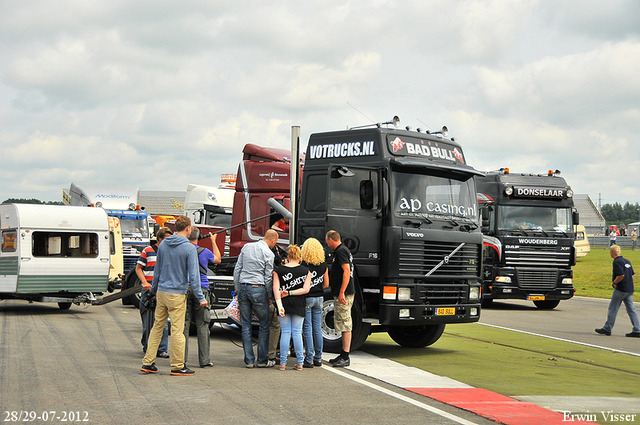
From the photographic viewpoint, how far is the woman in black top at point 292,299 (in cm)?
911

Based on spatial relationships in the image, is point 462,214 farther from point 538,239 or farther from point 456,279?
point 538,239

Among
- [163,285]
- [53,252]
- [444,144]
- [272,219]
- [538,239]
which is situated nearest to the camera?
[163,285]

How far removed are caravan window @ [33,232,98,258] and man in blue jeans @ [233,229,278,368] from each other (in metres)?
8.11

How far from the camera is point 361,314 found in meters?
10.3

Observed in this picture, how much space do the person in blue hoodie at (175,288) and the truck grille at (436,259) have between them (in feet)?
10.8

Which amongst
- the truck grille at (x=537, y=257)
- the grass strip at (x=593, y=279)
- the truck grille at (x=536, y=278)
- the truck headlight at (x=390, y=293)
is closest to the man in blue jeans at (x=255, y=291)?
the truck headlight at (x=390, y=293)

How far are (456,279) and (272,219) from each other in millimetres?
4233

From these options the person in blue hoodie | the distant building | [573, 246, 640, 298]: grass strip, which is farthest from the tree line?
the person in blue hoodie

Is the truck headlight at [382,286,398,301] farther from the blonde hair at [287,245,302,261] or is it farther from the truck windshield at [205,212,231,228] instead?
the truck windshield at [205,212,231,228]

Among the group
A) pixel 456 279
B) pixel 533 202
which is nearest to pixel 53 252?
pixel 456 279

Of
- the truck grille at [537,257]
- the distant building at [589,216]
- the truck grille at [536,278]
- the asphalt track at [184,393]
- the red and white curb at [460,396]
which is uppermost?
the distant building at [589,216]

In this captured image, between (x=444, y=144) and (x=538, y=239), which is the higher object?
(x=444, y=144)

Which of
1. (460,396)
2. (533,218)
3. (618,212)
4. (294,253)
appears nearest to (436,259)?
(294,253)

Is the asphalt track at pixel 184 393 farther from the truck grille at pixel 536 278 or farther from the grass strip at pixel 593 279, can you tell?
the grass strip at pixel 593 279
